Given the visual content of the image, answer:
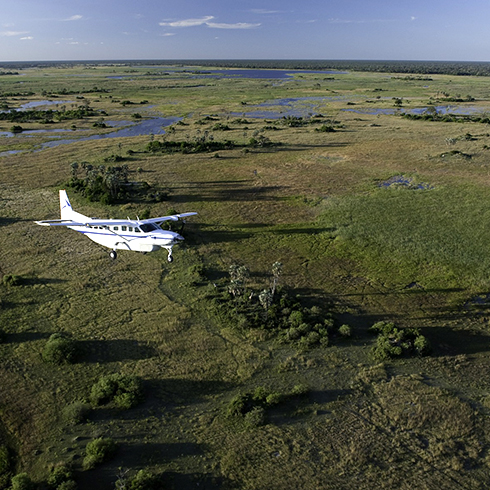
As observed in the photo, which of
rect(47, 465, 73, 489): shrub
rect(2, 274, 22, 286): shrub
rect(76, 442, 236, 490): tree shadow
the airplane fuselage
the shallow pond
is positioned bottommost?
rect(76, 442, 236, 490): tree shadow

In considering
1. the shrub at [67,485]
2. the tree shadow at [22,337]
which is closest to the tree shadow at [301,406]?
the shrub at [67,485]

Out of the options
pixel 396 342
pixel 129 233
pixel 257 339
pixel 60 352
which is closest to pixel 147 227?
pixel 129 233

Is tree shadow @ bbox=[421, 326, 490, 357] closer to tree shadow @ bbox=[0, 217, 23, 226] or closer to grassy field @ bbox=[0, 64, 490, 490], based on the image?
grassy field @ bbox=[0, 64, 490, 490]

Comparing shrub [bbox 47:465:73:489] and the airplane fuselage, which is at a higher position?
the airplane fuselage

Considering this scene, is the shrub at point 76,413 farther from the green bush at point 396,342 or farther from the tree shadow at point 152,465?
the green bush at point 396,342

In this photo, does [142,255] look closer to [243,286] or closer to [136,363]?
[243,286]

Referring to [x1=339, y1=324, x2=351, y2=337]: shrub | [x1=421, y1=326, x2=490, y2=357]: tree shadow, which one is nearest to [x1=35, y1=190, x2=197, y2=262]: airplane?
[x1=339, y1=324, x2=351, y2=337]: shrub

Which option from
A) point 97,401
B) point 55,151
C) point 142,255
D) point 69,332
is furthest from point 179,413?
point 55,151
